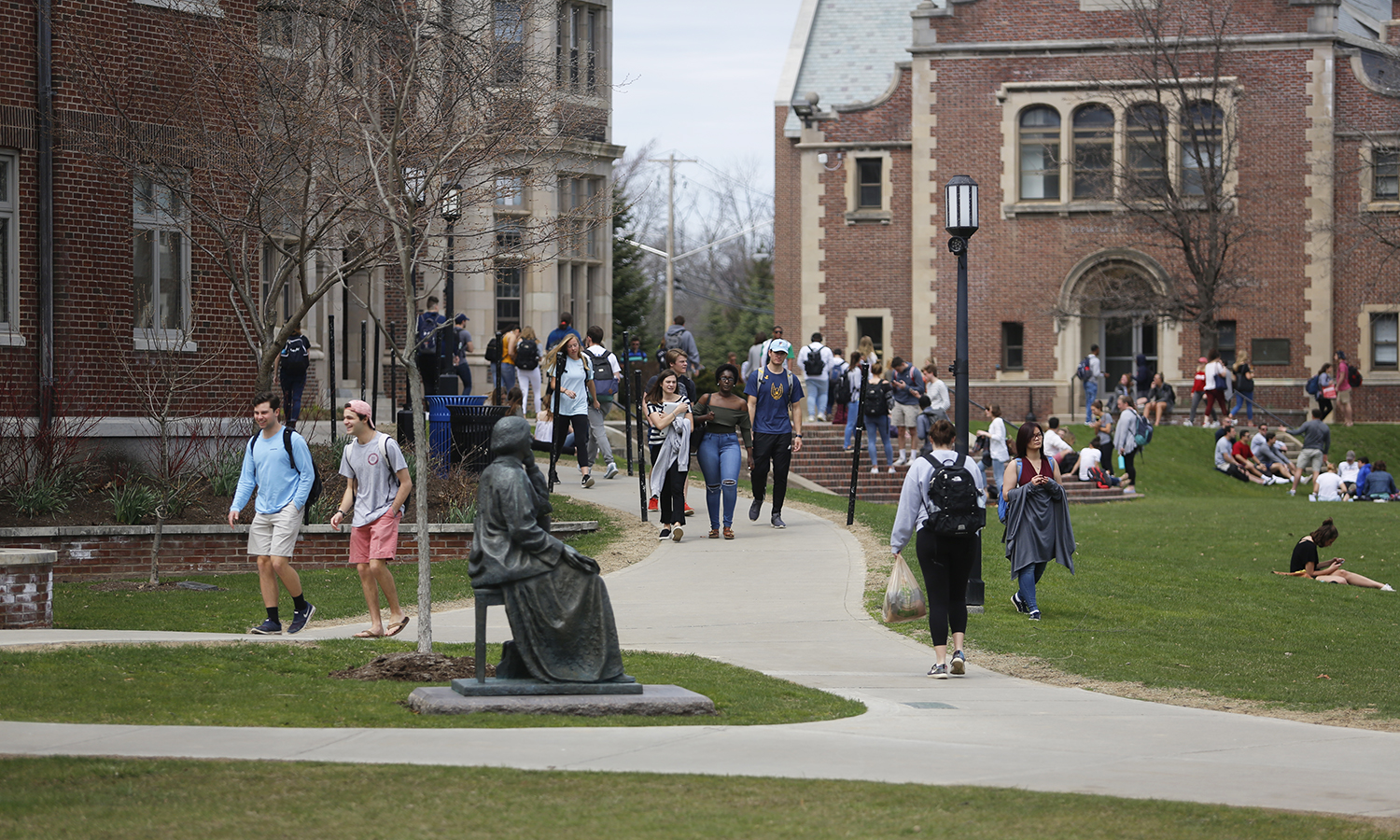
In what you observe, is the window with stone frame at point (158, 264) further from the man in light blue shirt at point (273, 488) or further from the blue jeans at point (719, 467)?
the man in light blue shirt at point (273, 488)

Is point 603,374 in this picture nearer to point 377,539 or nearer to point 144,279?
point 144,279

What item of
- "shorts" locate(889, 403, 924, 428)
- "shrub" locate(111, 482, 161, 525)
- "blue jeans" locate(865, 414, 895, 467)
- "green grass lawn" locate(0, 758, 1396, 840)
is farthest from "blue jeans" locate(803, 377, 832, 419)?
"green grass lawn" locate(0, 758, 1396, 840)

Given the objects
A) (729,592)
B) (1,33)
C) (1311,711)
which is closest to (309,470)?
(729,592)

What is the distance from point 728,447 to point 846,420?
38.7ft

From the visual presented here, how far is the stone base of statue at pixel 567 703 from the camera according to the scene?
8.52 m

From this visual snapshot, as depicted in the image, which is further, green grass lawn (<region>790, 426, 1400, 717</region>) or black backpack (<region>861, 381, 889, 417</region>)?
black backpack (<region>861, 381, 889, 417</region>)

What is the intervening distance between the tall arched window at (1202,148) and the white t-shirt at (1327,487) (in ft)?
31.2

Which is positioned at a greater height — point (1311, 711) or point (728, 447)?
point (728, 447)

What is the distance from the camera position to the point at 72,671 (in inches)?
382

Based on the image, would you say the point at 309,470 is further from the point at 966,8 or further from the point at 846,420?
the point at 966,8

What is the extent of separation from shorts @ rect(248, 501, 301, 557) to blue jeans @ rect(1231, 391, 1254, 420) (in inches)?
1074

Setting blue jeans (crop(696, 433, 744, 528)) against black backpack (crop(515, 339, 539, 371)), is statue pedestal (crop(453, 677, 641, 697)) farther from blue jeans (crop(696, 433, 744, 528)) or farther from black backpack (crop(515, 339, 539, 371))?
black backpack (crop(515, 339, 539, 371))

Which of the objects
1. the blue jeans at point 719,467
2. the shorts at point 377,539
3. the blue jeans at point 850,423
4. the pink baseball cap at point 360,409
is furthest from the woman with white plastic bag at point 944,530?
the blue jeans at point 850,423

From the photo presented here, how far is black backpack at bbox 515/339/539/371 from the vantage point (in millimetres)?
23391
